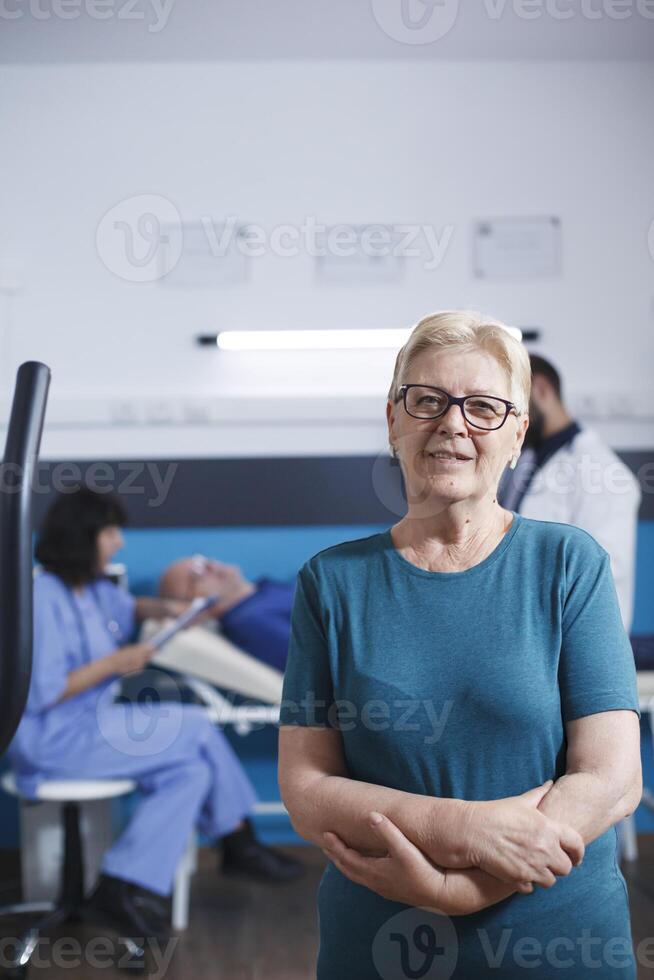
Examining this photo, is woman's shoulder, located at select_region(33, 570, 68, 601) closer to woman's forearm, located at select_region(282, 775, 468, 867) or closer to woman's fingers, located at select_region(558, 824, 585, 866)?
woman's forearm, located at select_region(282, 775, 468, 867)

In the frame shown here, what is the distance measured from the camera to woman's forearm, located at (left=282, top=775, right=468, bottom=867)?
1027 millimetres

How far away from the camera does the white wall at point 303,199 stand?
147 inches

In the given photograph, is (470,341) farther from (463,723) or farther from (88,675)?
(88,675)

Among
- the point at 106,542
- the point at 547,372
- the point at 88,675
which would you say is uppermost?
the point at 547,372

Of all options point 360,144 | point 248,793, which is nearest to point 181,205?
point 360,144

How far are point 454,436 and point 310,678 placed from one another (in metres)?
0.35

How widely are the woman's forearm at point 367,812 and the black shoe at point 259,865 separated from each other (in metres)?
2.30

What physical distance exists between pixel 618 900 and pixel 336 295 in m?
Answer: 2.95

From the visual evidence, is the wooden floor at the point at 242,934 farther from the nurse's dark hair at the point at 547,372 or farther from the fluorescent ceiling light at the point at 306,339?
the fluorescent ceiling light at the point at 306,339

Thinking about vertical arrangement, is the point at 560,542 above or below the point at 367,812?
above

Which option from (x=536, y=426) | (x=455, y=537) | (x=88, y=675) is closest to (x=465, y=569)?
(x=455, y=537)

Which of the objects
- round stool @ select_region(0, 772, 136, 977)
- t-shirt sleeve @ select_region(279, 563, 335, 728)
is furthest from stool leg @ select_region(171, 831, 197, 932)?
t-shirt sleeve @ select_region(279, 563, 335, 728)

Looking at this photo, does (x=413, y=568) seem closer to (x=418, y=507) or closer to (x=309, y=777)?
(x=418, y=507)

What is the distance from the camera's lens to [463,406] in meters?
1.13
